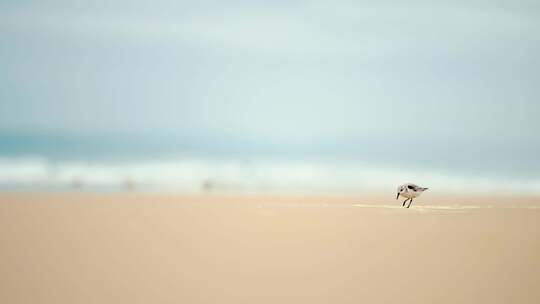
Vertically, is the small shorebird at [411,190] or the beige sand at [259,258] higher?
the small shorebird at [411,190]

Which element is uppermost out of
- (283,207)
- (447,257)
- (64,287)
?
(283,207)

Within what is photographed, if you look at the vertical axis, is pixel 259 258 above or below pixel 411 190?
below

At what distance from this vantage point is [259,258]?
12.2 metres

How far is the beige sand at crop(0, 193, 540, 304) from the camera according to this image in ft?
35.5

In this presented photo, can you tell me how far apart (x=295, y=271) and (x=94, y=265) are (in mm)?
4450

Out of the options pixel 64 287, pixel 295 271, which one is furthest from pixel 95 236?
pixel 295 271

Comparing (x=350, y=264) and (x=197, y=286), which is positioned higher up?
(x=350, y=264)

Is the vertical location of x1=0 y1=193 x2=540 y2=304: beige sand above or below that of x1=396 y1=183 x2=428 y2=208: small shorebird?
below

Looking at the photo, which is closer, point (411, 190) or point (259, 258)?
point (259, 258)

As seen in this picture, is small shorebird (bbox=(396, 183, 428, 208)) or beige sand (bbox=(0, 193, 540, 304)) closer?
beige sand (bbox=(0, 193, 540, 304))

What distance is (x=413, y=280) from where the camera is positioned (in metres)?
11.5

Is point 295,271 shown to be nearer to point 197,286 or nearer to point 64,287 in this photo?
point 197,286

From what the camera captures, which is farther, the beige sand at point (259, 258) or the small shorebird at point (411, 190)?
the small shorebird at point (411, 190)

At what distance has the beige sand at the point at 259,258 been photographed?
426 inches
